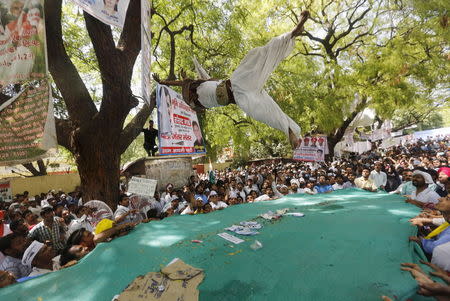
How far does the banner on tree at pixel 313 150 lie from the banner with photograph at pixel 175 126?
16.0ft

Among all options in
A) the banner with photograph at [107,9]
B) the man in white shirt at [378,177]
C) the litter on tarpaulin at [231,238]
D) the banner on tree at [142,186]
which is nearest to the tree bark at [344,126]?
the man in white shirt at [378,177]

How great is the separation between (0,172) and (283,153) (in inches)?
1101

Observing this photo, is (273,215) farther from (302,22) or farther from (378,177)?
(378,177)

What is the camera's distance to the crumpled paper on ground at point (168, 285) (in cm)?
189

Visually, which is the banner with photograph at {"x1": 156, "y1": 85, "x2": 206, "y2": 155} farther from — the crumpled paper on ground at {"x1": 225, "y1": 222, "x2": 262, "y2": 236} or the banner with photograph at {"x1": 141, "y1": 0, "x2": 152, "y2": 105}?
the crumpled paper on ground at {"x1": 225, "y1": 222, "x2": 262, "y2": 236}

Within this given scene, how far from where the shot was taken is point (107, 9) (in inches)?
132

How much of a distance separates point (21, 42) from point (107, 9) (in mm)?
1115

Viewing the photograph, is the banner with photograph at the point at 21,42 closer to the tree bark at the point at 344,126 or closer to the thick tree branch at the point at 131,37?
the thick tree branch at the point at 131,37

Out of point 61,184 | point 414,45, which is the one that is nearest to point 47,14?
point 414,45

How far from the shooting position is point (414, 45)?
10.9m

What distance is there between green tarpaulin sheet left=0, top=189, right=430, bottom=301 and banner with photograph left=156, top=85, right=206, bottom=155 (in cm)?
288

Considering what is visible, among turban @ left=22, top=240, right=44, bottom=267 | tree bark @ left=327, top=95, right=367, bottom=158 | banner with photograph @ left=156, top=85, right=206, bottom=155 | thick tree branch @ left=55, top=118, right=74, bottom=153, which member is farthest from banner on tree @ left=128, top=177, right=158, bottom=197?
tree bark @ left=327, top=95, right=367, bottom=158

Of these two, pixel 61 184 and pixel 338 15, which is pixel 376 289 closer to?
pixel 338 15

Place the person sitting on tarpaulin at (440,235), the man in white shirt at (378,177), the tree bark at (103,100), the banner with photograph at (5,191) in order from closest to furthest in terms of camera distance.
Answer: the person sitting on tarpaulin at (440,235), the tree bark at (103,100), the man in white shirt at (378,177), the banner with photograph at (5,191)
